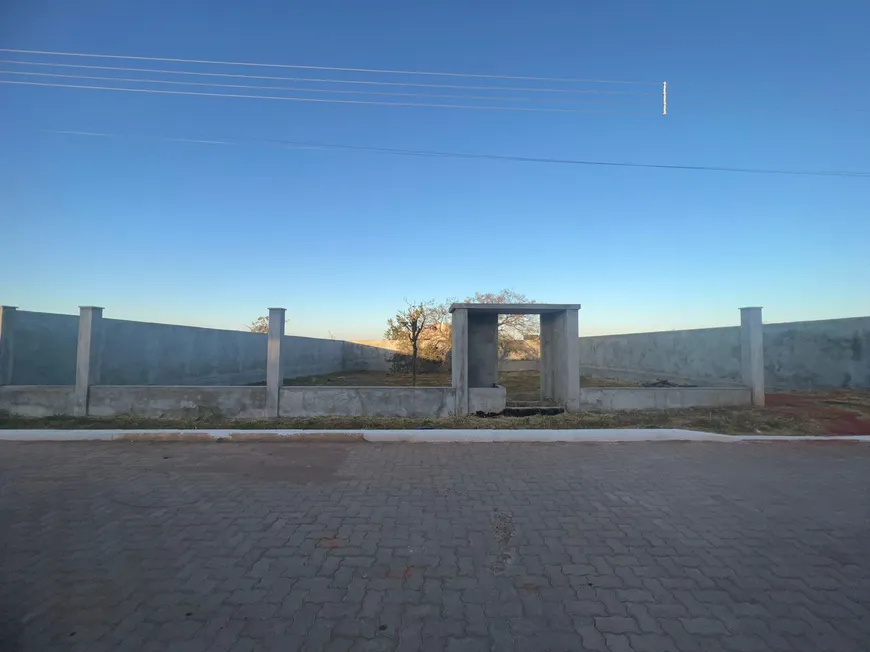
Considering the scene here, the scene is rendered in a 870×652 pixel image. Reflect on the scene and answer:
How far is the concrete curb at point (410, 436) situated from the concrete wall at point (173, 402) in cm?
206

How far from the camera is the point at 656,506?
4.20 metres

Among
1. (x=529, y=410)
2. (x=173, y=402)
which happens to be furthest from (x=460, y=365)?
(x=173, y=402)

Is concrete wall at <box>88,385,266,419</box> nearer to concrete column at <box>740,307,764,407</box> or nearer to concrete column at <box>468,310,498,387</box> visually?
concrete column at <box>468,310,498,387</box>

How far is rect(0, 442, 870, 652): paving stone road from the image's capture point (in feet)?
7.72

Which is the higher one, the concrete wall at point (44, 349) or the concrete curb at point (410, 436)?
the concrete wall at point (44, 349)

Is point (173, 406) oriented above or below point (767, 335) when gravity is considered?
below

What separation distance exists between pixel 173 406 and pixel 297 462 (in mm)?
4830

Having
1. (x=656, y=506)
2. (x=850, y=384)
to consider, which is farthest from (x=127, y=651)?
(x=850, y=384)

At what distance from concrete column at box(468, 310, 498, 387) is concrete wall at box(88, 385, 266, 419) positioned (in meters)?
5.24

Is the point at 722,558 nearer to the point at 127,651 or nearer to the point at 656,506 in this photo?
the point at 656,506

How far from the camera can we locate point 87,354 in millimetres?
9188

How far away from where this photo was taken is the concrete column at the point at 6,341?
30.9ft

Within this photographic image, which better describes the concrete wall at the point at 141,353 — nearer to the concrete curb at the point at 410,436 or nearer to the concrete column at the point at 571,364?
the concrete curb at the point at 410,436

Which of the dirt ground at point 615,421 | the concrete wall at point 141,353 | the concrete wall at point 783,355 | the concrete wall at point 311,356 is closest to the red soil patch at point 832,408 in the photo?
the dirt ground at point 615,421
